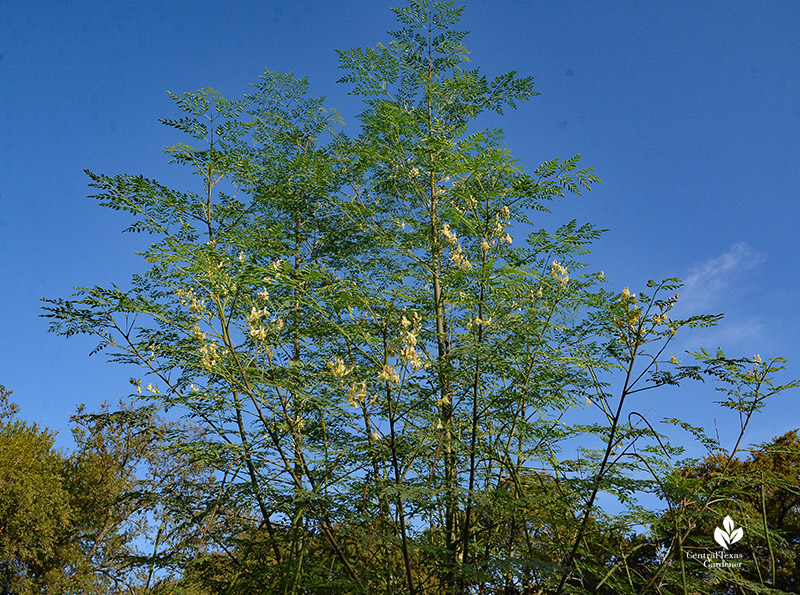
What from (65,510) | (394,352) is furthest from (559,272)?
(65,510)

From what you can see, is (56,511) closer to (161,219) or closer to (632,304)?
(161,219)

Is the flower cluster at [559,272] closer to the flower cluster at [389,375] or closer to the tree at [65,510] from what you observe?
the flower cluster at [389,375]

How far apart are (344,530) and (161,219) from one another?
297 cm

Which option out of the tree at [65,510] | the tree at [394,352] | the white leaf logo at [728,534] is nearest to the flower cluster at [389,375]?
the tree at [394,352]

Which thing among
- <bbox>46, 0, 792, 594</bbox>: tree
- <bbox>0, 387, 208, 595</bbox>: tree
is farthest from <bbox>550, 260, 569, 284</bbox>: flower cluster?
<bbox>0, 387, 208, 595</bbox>: tree

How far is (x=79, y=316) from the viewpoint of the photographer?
425 cm

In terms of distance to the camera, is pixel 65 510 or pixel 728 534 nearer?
pixel 728 534

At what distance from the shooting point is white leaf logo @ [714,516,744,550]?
358 cm

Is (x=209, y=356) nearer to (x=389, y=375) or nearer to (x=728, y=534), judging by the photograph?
(x=389, y=375)

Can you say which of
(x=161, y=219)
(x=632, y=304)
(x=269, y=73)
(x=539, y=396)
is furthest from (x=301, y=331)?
(x=269, y=73)

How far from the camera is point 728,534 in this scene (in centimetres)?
366

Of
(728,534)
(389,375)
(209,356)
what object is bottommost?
(728,534)

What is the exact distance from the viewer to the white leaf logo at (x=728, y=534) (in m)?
3.58

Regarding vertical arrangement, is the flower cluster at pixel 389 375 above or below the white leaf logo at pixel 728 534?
above
